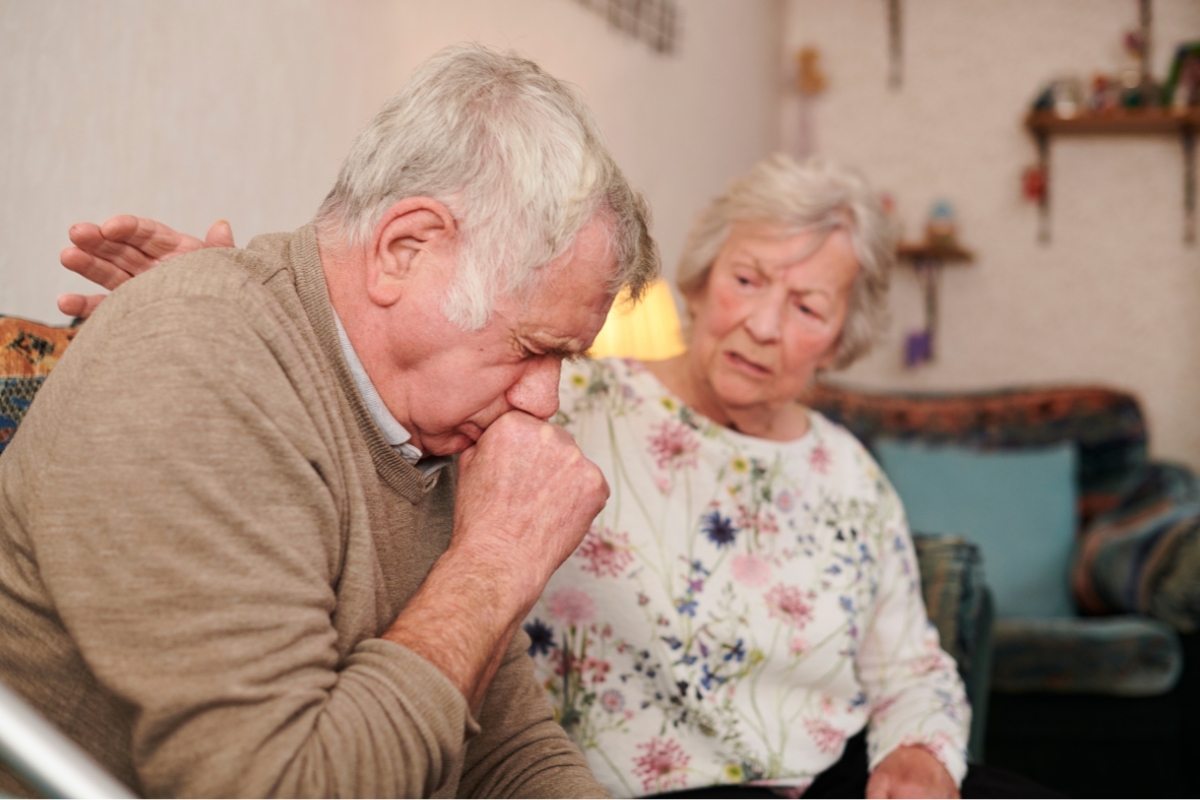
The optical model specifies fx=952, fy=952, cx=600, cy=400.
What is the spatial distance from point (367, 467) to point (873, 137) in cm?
388

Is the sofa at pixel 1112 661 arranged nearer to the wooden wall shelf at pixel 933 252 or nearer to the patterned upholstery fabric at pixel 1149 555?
the patterned upholstery fabric at pixel 1149 555

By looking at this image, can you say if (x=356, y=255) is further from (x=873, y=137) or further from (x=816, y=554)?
(x=873, y=137)

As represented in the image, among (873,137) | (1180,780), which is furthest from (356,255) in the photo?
(873,137)

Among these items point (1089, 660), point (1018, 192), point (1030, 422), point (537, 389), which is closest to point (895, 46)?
point (1018, 192)

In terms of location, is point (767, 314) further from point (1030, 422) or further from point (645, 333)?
point (1030, 422)

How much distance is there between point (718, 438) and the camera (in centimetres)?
148

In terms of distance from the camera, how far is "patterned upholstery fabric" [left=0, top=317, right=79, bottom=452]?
0.84 metres

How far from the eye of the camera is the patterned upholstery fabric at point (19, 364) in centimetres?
84

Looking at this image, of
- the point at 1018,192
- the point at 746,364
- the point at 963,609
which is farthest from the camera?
the point at 1018,192

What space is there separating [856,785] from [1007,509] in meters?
1.85

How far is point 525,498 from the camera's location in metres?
0.83

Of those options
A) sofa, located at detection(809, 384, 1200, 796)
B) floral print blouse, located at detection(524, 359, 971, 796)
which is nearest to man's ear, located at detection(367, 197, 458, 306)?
floral print blouse, located at detection(524, 359, 971, 796)

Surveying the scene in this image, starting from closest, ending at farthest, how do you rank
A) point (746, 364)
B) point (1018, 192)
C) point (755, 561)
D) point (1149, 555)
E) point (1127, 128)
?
point (755, 561) → point (746, 364) → point (1149, 555) → point (1127, 128) → point (1018, 192)

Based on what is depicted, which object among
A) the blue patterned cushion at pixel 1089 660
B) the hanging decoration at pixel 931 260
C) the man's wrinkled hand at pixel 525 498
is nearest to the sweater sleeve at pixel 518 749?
the man's wrinkled hand at pixel 525 498
